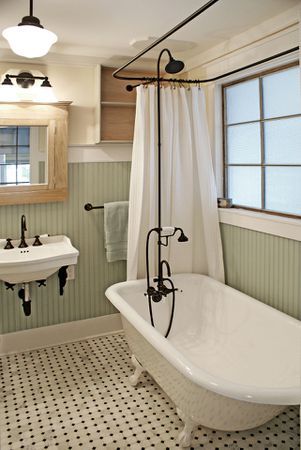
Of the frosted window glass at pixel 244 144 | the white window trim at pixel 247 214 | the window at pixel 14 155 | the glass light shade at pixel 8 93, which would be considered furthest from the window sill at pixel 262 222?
the glass light shade at pixel 8 93

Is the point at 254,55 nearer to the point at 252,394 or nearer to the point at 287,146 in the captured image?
the point at 287,146

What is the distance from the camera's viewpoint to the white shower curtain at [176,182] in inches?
126

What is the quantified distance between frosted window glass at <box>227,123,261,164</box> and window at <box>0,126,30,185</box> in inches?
63.7

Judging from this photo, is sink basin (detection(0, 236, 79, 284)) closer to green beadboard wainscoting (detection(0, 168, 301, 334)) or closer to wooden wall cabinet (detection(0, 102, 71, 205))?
green beadboard wainscoting (detection(0, 168, 301, 334))

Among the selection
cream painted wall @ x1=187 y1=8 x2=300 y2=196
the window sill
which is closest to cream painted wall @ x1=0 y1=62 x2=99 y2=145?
cream painted wall @ x1=187 y1=8 x2=300 y2=196

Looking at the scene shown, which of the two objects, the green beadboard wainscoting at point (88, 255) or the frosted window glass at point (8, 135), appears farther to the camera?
the frosted window glass at point (8, 135)

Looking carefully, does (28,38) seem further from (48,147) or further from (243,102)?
(243,102)

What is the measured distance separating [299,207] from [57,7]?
6.33ft

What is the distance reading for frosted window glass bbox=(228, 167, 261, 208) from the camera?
3.14 m

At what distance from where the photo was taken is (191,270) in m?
3.46

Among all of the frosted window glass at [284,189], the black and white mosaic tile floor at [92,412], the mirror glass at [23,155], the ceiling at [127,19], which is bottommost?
the black and white mosaic tile floor at [92,412]

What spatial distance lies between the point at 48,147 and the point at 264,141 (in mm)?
1658

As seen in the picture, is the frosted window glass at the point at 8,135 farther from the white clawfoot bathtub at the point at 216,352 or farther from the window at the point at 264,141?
the window at the point at 264,141

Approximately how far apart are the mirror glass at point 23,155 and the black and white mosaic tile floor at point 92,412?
4.68 ft
